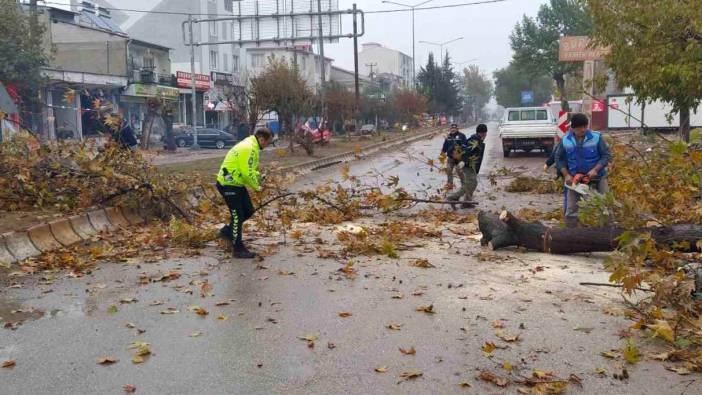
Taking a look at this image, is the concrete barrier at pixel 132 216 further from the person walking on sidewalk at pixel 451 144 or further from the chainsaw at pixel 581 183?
the chainsaw at pixel 581 183

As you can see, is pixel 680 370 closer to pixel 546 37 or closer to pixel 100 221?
pixel 100 221

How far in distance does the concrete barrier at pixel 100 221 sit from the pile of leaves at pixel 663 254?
22.7ft

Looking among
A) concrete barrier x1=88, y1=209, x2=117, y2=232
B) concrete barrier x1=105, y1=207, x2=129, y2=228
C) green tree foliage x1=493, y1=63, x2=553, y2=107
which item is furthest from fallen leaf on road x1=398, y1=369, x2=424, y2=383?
green tree foliage x1=493, y1=63, x2=553, y2=107

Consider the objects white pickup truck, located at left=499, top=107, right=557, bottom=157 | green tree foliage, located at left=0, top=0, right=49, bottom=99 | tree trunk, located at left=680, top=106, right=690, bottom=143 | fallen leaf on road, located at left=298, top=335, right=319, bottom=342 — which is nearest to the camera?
fallen leaf on road, located at left=298, top=335, right=319, bottom=342

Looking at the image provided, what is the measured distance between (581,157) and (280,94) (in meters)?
22.8

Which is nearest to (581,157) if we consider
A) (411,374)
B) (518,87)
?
(411,374)

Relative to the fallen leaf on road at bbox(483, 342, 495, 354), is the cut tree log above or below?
above

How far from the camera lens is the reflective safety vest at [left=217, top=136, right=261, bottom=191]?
8.58 meters

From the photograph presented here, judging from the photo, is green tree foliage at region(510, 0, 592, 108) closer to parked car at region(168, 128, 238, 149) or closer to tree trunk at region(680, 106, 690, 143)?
parked car at region(168, 128, 238, 149)

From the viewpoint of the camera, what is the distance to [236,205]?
8.78m

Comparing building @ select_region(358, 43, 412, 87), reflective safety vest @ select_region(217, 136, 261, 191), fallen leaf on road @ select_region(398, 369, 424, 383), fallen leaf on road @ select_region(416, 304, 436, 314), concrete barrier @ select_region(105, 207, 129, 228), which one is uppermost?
building @ select_region(358, 43, 412, 87)

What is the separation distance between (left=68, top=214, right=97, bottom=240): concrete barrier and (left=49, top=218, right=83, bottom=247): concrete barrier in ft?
0.26

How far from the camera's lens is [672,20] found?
14086 mm

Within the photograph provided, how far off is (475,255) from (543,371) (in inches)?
158
